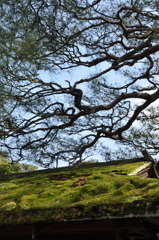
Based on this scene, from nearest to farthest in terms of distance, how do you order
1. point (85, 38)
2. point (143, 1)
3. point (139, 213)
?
1. point (139, 213)
2. point (143, 1)
3. point (85, 38)

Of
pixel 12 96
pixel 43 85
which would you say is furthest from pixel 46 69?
pixel 12 96

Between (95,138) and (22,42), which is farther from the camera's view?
(95,138)

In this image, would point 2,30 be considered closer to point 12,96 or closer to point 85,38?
point 12,96

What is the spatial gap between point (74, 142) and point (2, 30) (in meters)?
3.46

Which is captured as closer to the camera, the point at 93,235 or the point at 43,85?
the point at 93,235

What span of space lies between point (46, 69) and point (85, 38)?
1.14 meters

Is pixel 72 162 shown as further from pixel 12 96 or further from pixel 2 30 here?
pixel 2 30

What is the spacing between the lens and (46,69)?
18.1 feet

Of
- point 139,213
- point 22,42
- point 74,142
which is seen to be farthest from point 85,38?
point 139,213

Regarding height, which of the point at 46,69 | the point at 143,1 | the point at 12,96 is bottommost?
the point at 12,96

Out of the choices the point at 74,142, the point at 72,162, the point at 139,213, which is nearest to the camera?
the point at 139,213

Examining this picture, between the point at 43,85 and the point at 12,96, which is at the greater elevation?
the point at 43,85

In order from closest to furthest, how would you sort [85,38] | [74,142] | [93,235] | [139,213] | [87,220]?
[139,213] → [87,220] → [93,235] → [85,38] → [74,142]

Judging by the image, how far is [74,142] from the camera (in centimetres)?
672
